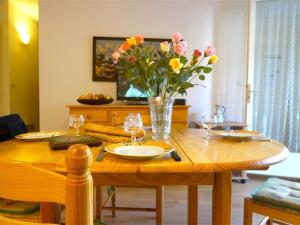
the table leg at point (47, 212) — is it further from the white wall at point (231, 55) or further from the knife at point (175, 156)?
the white wall at point (231, 55)

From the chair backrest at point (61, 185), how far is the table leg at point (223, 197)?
756 millimetres

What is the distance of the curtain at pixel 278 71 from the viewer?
11.0 ft

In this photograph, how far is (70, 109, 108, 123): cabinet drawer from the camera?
327 centimetres

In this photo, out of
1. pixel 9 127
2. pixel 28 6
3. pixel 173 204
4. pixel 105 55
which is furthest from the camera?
pixel 28 6

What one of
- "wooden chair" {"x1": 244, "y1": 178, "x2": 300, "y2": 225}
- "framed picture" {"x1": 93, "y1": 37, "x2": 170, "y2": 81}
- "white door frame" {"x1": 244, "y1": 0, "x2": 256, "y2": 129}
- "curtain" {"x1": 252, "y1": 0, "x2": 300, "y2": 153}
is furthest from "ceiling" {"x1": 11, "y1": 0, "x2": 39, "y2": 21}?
"wooden chair" {"x1": 244, "y1": 178, "x2": 300, "y2": 225}

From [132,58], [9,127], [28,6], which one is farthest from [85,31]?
[132,58]

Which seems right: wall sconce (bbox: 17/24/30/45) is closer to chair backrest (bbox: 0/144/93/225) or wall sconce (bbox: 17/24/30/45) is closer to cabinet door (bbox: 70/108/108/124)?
cabinet door (bbox: 70/108/108/124)

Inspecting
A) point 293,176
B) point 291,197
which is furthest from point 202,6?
point 291,197

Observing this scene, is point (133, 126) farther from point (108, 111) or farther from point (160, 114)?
point (108, 111)

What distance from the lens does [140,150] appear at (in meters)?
1.25

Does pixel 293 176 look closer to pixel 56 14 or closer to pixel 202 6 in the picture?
pixel 202 6

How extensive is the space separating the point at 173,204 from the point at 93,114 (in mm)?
1306

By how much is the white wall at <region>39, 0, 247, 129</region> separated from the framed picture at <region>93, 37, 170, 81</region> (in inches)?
2.8

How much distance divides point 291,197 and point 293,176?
2.11 m
